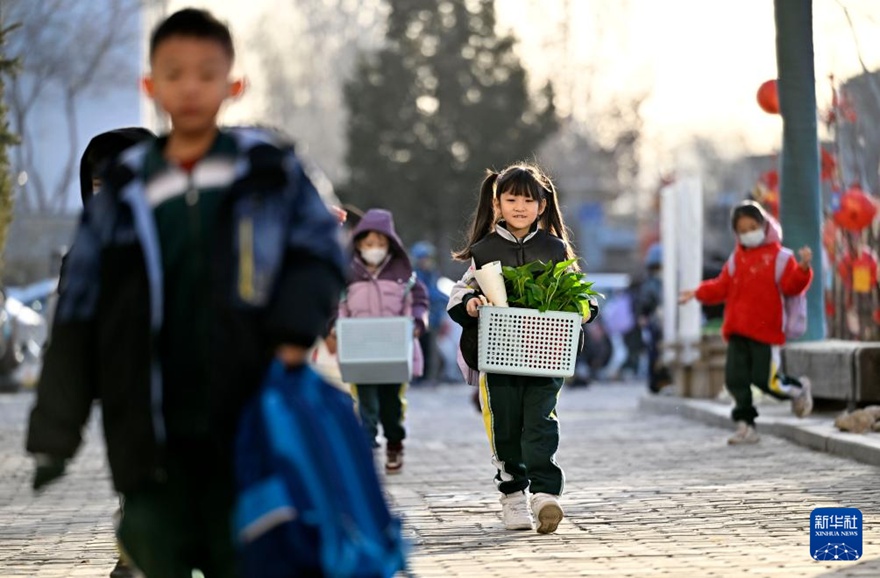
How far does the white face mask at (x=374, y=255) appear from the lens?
547 inches

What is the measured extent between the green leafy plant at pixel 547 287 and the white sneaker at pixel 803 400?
6440 millimetres

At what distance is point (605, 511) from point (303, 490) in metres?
5.75

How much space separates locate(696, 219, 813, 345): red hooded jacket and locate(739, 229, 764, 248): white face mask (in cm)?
6

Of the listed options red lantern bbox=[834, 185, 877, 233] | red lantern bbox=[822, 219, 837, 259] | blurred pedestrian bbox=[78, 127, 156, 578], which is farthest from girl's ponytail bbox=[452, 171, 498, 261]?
red lantern bbox=[822, 219, 837, 259]

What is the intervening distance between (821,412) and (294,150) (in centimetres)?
1224

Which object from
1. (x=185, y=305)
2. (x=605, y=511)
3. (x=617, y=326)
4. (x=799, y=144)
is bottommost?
(x=617, y=326)

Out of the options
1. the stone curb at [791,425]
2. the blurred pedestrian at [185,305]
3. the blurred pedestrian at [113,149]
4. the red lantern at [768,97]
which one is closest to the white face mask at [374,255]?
the stone curb at [791,425]

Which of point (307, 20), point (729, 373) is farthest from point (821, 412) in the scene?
point (307, 20)

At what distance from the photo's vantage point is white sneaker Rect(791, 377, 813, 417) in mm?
15828

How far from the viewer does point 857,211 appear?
66.5 feet

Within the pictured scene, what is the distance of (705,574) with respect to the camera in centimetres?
775

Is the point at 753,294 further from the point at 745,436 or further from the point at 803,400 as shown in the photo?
the point at 803,400

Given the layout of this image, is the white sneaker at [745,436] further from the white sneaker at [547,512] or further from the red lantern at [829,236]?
the red lantern at [829,236]

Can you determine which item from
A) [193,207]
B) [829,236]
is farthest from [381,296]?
[829,236]
